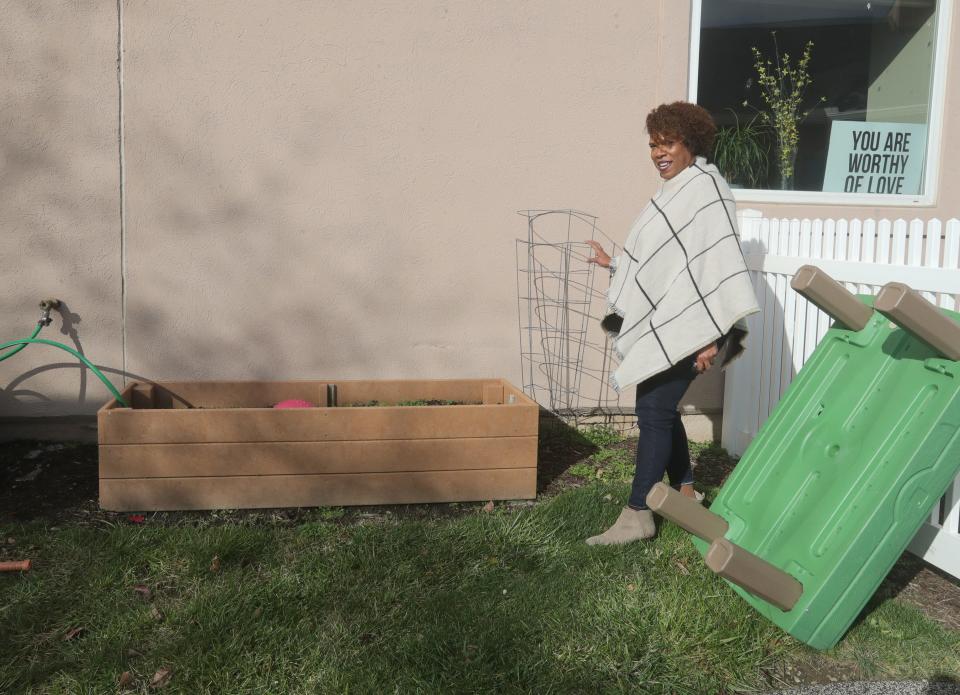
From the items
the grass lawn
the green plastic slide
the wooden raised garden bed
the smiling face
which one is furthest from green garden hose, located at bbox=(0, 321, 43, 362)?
the green plastic slide

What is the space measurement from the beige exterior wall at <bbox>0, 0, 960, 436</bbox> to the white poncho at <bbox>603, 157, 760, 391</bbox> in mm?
1665

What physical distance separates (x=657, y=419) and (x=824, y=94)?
2974mm

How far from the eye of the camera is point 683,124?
333 centimetres

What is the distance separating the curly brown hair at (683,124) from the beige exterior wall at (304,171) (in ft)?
5.49

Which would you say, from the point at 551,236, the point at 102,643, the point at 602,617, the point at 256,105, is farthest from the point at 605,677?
the point at 256,105

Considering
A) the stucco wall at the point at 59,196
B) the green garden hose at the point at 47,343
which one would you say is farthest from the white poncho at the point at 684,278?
the stucco wall at the point at 59,196

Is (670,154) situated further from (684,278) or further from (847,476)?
(847,476)

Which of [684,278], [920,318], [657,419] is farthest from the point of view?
[657,419]

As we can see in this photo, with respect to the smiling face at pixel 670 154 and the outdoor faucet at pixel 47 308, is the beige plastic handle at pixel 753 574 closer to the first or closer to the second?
the smiling face at pixel 670 154

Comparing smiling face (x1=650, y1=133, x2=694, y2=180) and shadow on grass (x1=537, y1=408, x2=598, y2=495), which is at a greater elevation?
smiling face (x1=650, y1=133, x2=694, y2=180)

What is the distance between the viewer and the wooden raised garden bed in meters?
3.77

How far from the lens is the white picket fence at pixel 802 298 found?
3.22m

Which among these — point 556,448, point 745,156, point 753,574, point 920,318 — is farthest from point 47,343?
point 745,156

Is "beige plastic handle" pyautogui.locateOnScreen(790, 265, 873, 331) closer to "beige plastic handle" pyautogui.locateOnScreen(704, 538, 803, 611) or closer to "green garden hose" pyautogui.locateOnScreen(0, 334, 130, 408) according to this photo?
"beige plastic handle" pyautogui.locateOnScreen(704, 538, 803, 611)
